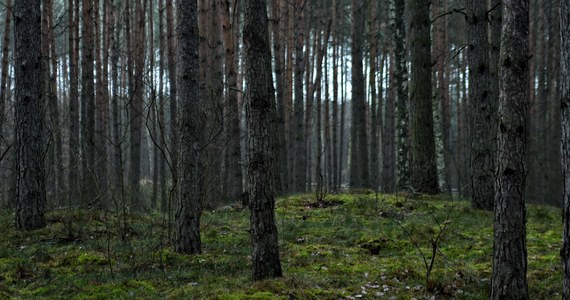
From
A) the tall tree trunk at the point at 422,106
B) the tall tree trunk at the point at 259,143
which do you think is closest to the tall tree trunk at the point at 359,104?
the tall tree trunk at the point at 422,106

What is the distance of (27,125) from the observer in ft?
29.9

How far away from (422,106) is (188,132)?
8.02m

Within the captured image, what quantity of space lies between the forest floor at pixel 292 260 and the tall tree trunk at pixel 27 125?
424 mm

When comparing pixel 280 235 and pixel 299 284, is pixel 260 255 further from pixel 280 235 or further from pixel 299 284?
pixel 280 235

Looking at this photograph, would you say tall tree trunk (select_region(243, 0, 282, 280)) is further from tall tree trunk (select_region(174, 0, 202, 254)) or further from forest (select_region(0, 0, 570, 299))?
tall tree trunk (select_region(174, 0, 202, 254))

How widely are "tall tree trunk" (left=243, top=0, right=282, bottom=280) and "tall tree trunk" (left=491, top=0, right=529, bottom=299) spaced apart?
86.0 inches

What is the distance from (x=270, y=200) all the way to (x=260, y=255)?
596 millimetres

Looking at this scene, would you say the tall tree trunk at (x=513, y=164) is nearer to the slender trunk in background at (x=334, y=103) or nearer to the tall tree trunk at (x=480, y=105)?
the tall tree trunk at (x=480, y=105)

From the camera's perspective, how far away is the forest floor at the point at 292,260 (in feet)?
18.2

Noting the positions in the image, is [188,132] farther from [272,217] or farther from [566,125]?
[566,125]

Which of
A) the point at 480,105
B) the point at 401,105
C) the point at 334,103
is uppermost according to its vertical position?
the point at 334,103

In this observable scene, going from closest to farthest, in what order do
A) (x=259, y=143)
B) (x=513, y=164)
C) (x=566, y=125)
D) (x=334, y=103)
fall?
(x=566, y=125)
(x=513, y=164)
(x=259, y=143)
(x=334, y=103)

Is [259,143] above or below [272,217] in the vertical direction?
above

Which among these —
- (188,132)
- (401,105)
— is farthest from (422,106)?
(188,132)
